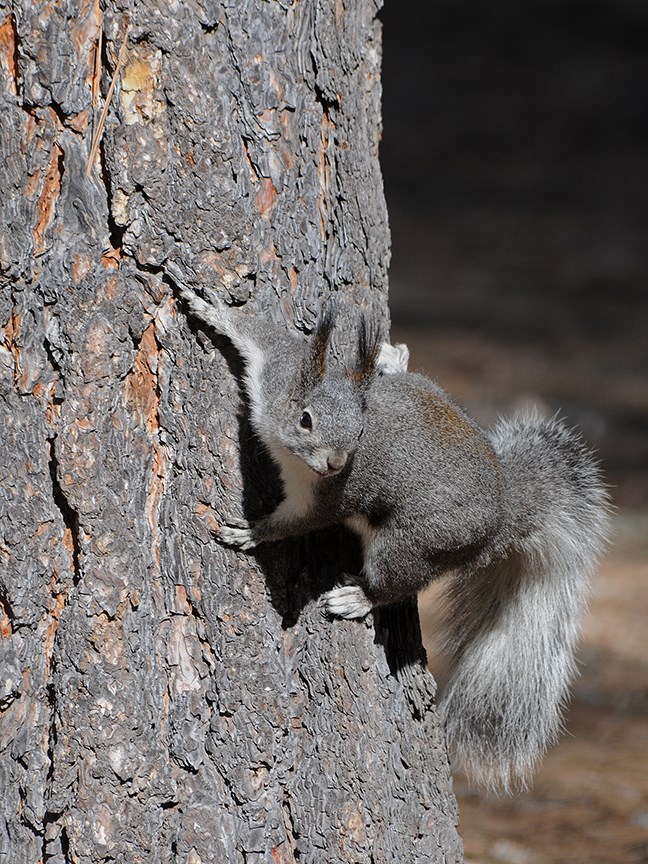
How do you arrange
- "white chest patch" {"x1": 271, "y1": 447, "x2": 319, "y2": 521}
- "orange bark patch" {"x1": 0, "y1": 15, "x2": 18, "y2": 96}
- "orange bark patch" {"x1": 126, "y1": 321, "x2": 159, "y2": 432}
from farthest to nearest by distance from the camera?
1. "white chest patch" {"x1": 271, "y1": 447, "x2": 319, "y2": 521}
2. "orange bark patch" {"x1": 126, "y1": 321, "x2": 159, "y2": 432}
3. "orange bark patch" {"x1": 0, "y1": 15, "x2": 18, "y2": 96}

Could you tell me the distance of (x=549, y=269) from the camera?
283 inches

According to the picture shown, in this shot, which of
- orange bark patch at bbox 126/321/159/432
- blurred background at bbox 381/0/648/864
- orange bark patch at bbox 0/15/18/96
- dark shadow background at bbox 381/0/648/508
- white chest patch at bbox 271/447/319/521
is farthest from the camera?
dark shadow background at bbox 381/0/648/508

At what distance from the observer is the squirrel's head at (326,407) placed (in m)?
1.80

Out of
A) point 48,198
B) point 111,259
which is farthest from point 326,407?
point 48,198

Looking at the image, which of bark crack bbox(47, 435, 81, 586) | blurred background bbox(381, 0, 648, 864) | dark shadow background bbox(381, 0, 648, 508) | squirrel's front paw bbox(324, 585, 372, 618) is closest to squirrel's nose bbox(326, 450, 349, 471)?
squirrel's front paw bbox(324, 585, 372, 618)

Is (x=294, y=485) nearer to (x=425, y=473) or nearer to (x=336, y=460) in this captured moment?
(x=336, y=460)

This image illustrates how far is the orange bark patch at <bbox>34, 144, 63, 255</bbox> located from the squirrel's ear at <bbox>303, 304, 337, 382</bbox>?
0.44 meters

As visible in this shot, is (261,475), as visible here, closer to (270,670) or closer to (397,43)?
(270,670)

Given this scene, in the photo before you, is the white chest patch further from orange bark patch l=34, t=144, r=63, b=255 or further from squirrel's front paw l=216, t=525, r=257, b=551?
orange bark patch l=34, t=144, r=63, b=255

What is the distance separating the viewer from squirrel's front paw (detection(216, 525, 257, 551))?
5.54 feet

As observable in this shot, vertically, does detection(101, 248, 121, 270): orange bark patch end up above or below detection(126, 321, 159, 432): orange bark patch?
above

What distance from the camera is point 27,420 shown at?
1.59 metres

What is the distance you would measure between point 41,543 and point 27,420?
0.62 feet

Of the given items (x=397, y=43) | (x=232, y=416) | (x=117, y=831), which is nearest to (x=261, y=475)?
(x=232, y=416)
